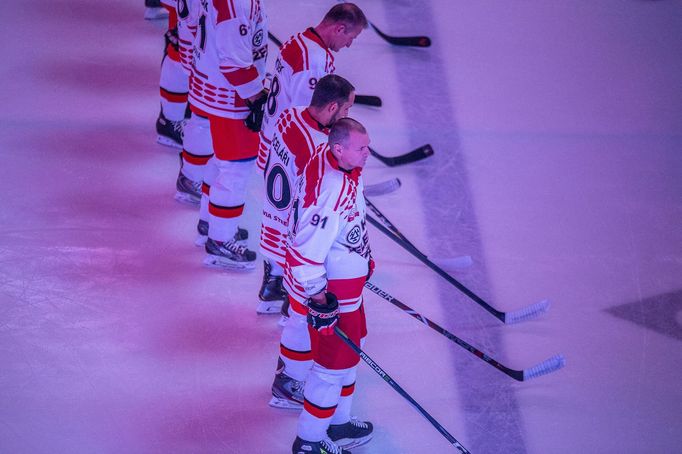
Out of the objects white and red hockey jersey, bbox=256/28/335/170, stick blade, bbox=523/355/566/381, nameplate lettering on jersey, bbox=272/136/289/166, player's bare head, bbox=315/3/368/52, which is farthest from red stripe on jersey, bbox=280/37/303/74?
stick blade, bbox=523/355/566/381

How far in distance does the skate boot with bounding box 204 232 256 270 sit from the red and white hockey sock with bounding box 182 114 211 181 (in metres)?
0.39

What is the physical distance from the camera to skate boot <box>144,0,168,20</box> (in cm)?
536

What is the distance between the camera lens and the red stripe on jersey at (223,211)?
3922 mm

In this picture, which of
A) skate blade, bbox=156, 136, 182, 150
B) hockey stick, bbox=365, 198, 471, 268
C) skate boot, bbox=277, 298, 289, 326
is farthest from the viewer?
skate blade, bbox=156, 136, 182, 150

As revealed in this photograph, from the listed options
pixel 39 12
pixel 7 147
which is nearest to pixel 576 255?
pixel 7 147

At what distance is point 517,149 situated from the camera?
4.94m

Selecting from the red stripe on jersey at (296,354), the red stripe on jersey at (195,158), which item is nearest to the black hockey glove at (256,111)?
the red stripe on jersey at (195,158)

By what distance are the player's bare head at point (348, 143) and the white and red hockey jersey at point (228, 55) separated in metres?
0.91

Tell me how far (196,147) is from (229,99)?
471 mm

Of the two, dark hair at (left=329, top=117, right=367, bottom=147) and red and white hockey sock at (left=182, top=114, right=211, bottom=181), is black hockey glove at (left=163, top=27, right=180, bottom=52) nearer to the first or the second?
red and white hockey sock at (left=182, top=114, right=211, bottom=181)

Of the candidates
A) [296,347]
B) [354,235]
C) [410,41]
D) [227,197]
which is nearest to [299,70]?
[227,197]

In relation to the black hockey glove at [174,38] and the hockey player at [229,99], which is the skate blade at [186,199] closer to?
the hockey player at [229,99]

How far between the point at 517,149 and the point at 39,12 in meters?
2.79

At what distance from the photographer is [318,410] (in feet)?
10.5
